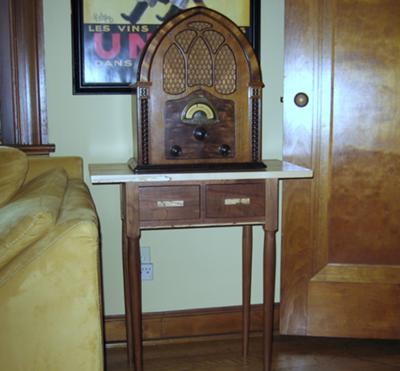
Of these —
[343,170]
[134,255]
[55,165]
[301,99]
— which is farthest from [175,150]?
[343,170]

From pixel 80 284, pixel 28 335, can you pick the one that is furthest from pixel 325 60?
pixel 28 335

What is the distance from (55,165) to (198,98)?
2.10ft

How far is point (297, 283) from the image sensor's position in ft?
7.89

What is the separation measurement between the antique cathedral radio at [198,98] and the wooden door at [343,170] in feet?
1.32

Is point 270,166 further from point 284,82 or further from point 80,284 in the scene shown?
point 80,284

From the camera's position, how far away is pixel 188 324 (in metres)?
2.44

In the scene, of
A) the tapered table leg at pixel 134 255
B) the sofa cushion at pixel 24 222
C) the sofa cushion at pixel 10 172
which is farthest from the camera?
the tapered table leg at pixel 134 255

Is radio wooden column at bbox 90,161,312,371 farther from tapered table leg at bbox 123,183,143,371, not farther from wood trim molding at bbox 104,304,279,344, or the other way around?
wood trim molding at bbox 104,304,279,344

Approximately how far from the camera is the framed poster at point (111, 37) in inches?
85.9

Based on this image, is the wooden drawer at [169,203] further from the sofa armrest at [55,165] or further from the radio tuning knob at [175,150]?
the sofa armrest at [55,165]

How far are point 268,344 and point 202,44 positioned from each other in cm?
112

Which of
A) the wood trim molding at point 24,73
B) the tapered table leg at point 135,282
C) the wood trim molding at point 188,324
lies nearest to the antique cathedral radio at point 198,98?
the tapered table leg at point 135,282

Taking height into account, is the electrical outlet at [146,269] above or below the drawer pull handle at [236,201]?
below

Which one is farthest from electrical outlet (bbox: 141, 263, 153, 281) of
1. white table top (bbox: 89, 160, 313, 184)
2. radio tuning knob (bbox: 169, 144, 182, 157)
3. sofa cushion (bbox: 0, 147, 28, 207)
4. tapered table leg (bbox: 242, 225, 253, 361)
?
sofa cushion (bbox: 0, 147, 28, 207)
